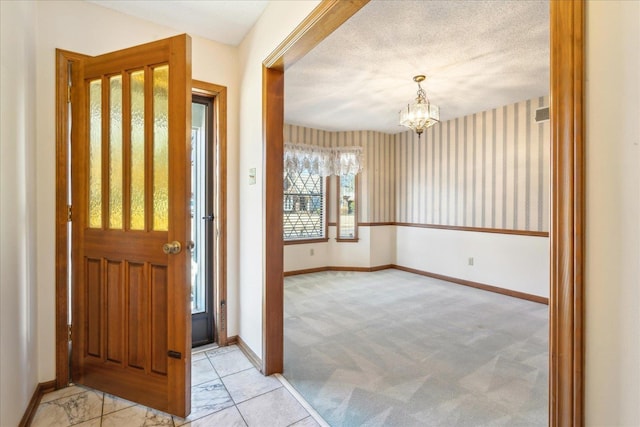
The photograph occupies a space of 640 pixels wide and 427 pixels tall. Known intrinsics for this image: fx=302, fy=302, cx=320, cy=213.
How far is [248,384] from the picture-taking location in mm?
1998

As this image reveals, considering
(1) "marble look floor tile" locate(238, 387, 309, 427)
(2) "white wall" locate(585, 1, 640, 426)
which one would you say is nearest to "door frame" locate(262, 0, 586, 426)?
(2) "white wall" locate(585, 1, 640, 426)

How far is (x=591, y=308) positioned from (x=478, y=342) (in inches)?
93.2

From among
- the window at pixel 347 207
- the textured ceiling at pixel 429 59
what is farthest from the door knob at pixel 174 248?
the window at pixel 347 207

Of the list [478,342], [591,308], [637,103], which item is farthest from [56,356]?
[478,342]

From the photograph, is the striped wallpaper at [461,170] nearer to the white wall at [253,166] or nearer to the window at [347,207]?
the window at [347,207]

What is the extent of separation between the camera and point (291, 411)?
1.74m

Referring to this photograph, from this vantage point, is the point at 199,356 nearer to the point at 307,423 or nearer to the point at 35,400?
the point at 35,400

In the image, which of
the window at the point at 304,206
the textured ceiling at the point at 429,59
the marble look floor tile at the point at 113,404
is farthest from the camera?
the window at the point at 304,206

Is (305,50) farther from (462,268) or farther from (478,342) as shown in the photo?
(462,268)

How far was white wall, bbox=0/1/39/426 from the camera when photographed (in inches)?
55.0

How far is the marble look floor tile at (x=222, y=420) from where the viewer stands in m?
1.63

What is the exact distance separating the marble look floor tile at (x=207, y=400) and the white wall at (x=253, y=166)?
14.0 inches

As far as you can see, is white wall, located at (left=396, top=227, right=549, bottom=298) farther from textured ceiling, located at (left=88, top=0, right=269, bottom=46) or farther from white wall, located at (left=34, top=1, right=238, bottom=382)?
white wall, located at (left=34, top=1, right=238, bottom=382)

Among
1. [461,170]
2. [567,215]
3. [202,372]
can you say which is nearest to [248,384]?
[202,372]
